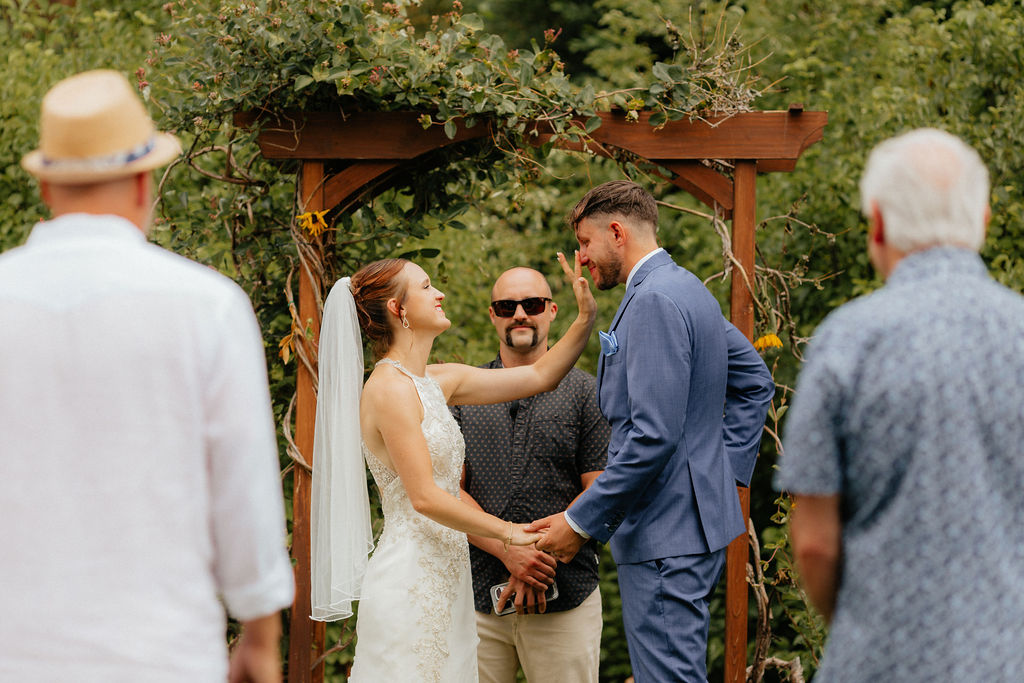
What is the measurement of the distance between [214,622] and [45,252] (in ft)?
2.19

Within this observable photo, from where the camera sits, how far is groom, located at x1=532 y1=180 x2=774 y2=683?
296cm

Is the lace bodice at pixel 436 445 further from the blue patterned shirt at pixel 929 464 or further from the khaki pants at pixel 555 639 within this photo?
the blue patterned shirt at pixel 929 464

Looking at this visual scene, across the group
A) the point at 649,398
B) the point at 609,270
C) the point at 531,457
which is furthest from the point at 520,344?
the point at 649,398

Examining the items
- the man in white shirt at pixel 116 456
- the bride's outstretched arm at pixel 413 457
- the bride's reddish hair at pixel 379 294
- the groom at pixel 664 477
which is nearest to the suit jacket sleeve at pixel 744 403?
Result: the groom at pixel 664 477

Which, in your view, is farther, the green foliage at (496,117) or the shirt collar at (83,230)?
the green foliage at (496,117)

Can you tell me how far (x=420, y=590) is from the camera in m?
3.19

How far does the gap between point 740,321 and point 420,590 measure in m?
1.51

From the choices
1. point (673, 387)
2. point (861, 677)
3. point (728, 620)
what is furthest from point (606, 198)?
point (861, 677)

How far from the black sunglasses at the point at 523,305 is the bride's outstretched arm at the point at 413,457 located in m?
0.74

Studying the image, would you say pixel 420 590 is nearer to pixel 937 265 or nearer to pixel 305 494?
pixel 305 494

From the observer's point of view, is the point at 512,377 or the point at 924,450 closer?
the point at 924,450

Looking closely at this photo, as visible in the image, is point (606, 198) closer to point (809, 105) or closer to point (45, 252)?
point (45, 252)

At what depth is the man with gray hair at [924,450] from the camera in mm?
1689

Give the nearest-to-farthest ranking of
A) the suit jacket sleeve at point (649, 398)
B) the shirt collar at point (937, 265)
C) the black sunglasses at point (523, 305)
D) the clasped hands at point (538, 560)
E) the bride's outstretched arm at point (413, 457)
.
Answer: the shirt collar at point (937, 265) → the suit jacket sleeve at point (649, 398) → the bride's outstretched arm at point (413, 457) → the clasped hands at point (538, 560) → the black sunglasses at point (523, 305)
